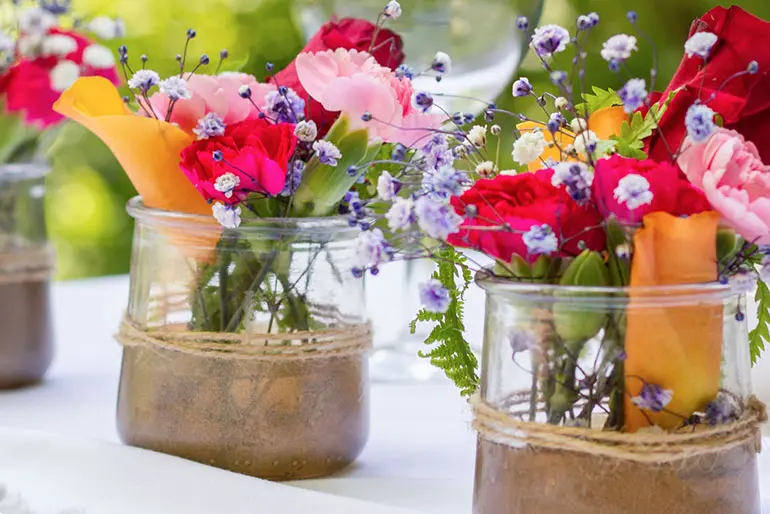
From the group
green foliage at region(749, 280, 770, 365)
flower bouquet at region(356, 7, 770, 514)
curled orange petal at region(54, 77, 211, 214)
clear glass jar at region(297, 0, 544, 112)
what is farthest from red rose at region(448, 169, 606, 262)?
clear glass jar at region(297, 0, 544, 112)

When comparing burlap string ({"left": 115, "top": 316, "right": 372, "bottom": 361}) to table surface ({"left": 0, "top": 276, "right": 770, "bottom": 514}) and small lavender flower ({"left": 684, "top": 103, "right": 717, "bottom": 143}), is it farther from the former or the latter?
small lavender flower ({"left": 684, "top": 103, "right": 717, "bottom": 143})

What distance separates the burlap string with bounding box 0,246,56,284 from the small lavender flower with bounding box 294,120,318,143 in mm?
402

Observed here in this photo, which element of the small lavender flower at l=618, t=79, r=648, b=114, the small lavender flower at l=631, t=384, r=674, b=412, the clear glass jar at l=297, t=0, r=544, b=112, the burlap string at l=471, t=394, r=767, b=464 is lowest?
the burlap string at l=471, t=394, r=767, b=464

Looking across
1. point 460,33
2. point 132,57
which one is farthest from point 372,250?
point 132,57

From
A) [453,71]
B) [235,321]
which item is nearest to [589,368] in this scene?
[235,321]

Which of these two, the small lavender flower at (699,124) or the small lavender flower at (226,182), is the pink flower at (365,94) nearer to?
the small lavender flower at (226,182)

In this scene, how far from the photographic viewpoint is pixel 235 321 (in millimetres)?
646

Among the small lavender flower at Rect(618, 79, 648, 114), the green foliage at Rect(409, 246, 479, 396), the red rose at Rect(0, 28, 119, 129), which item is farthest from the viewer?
the red rose at Rect(0, 28, 119, 129)

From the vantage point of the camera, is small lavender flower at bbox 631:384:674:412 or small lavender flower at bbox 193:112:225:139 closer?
small lavender flower at bbox 631:384:674:412

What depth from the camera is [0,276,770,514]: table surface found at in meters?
0.67

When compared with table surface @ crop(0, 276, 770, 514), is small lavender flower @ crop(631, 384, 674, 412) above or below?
above

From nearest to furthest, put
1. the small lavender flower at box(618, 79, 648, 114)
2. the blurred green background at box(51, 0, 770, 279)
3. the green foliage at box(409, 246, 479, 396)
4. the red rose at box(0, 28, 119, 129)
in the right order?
the small lavender flower at box(618, 79, 648, 114) → the green foliage at box(409, 246, 479, 396) → the red rose at box(0, 28, 119, 129) → the blurred green background at box(51, 0, 770, 279)

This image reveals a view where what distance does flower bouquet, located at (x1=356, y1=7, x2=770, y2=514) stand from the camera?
0.48 metres

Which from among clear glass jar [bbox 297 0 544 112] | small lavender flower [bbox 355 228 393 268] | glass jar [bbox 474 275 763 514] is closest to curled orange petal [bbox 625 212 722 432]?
glass jar [bbox 474 275 763 514]
